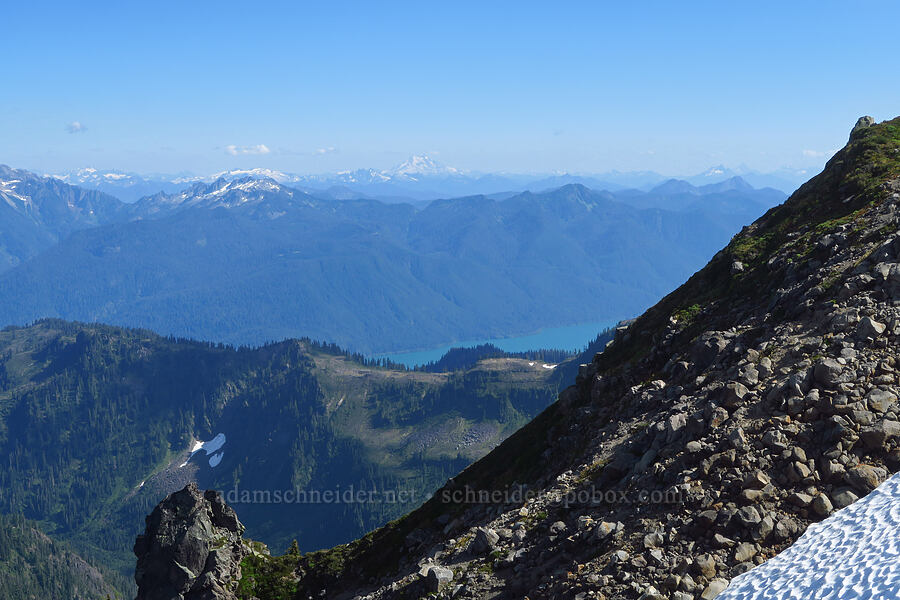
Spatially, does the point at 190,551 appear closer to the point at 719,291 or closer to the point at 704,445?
the point at 704,445

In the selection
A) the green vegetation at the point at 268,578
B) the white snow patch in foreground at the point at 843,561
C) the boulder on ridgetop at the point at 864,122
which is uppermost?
the boulder on ridgetop at the point at 864,122

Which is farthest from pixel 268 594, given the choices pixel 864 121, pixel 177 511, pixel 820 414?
pixel 864 121

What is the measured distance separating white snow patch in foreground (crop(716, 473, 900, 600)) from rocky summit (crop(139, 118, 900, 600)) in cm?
42

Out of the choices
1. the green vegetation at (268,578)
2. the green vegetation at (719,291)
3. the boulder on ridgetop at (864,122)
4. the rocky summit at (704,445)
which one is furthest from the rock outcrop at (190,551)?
the boulder on ridgetop at (864,122)

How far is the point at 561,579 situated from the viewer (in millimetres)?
20656

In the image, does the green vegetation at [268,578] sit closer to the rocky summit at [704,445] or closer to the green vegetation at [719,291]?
the rocky summit at [704,445]

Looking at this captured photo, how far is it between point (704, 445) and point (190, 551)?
124 ft

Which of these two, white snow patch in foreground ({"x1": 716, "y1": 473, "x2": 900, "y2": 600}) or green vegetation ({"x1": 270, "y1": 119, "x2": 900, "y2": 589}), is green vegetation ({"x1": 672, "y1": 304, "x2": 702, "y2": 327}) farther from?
white snow patch in foreground ({"x1": 716, "y1": 473, "x2": 900, "y2": 600})

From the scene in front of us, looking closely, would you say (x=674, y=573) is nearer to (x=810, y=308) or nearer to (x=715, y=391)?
(x=715, y=391)

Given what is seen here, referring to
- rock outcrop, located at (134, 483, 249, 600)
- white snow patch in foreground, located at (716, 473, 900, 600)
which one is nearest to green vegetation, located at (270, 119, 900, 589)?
rock outcrop, located at (134, 483, 249, 600)

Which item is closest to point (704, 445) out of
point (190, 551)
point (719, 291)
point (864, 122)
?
point (719, 291)

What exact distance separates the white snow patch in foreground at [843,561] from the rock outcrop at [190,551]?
118ft

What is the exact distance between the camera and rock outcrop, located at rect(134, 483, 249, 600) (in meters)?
43.9

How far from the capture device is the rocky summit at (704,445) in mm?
19156
